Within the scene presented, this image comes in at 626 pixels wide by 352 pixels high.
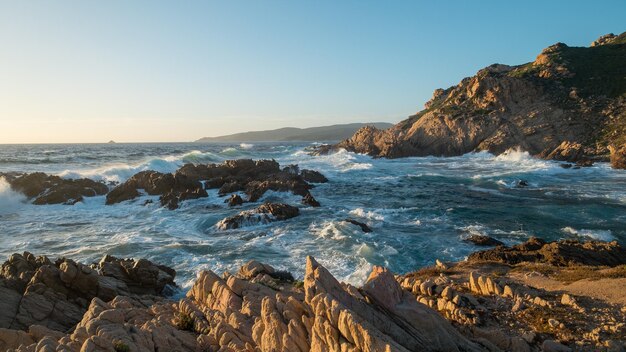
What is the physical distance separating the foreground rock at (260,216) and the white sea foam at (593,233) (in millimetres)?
19392

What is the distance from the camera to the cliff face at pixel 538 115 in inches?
2776

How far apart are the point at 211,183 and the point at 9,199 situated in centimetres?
1970

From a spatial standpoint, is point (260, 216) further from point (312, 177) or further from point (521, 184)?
point (521, 184)

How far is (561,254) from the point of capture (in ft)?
56.5

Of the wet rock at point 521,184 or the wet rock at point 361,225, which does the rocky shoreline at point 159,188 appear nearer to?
the wet rock at point 361,225

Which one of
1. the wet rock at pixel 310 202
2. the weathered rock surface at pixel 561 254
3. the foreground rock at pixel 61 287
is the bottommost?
the wet rock at pixel 310 202

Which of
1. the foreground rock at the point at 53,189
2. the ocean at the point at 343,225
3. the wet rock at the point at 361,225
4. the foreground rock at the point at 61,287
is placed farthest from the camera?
the foreground rock at the point at 53,189

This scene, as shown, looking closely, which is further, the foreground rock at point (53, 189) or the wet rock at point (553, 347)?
the foreground rock at point (53, 189)

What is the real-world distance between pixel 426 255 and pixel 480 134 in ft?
227

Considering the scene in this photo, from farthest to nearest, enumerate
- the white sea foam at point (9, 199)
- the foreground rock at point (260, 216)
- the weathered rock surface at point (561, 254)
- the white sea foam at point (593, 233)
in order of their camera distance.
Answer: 1. the white sea foam at point (9, 199)
2. the foreground rock at point (260, 216)
3. the white sea foam at point (593, 233)
4. the weathered rock surface at point (561, 254)

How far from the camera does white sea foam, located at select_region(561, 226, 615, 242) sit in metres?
22.7

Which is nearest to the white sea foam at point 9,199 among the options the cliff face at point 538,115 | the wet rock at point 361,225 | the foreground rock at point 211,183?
the foreground rock at point 211,183

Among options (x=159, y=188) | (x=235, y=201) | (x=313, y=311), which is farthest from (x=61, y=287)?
(x=159, y=188)

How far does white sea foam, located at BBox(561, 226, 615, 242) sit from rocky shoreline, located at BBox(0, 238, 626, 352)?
26.7 ft
